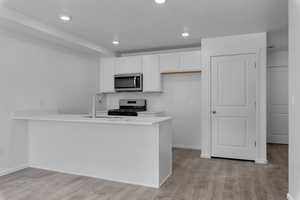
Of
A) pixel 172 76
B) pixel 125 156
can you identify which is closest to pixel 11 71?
pixel 125 156

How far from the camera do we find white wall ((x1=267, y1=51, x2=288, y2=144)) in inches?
213

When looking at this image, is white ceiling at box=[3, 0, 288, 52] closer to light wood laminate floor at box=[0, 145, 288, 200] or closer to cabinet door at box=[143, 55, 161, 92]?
cabinet door at box=[143, 55, 161, 92]

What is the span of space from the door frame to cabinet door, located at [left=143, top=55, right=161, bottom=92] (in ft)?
3.63

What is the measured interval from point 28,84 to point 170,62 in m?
2.83

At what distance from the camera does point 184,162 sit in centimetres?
374

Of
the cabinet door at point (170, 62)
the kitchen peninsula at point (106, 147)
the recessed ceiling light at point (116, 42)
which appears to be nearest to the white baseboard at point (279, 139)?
the cabinet door at point (170, 62)

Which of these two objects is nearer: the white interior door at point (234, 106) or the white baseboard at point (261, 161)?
the white baseboard at point (261, 161)

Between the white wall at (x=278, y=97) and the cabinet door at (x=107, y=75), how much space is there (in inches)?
165

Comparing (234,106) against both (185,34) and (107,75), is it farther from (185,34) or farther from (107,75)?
(107,75)

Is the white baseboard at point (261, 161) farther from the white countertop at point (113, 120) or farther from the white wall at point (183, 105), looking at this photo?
the white countertop at point (113, 120)

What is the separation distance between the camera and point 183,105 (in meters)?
4.87

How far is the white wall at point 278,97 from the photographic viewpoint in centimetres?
540
